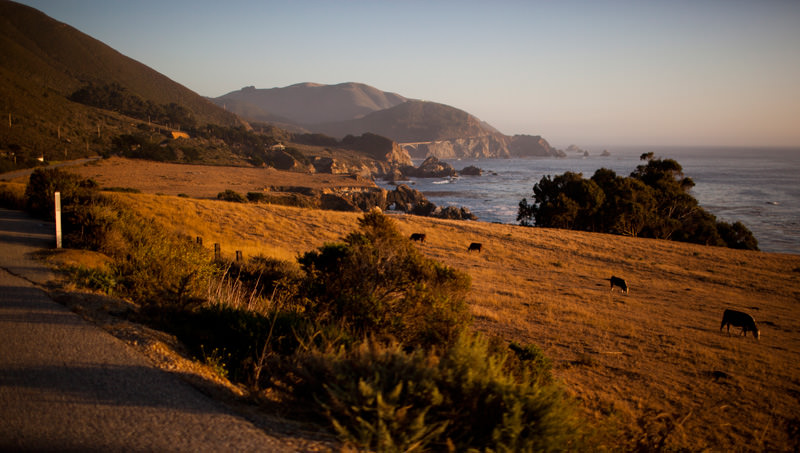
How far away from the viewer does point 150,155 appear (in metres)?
67.5

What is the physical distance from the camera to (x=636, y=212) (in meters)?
39.0

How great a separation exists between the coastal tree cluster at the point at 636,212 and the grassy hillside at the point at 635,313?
9217mm

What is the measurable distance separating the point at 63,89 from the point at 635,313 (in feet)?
367

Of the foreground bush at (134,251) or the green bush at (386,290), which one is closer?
the green bush at (386,290)

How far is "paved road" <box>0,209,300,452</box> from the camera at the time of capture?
3092mm

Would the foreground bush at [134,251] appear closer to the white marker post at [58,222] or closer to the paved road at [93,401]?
the white marker post at [58,222]

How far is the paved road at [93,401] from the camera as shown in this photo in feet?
10.1

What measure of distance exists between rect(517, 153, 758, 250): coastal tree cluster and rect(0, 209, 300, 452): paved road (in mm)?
42029

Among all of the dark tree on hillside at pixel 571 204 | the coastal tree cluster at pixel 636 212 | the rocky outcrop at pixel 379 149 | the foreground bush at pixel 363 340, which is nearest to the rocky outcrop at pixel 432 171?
the rocky outcrop at pixel 379 149

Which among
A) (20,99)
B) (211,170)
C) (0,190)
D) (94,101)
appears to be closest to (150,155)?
(211,170)

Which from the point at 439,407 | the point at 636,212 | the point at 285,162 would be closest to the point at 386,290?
the point at 439,407

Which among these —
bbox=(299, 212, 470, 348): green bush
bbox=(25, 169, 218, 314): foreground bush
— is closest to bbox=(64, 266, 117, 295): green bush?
bbox=(25, 169, 218, 314): foreground bush

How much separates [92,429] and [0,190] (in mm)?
20546

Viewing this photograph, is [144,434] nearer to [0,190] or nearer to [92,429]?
[92,429]
